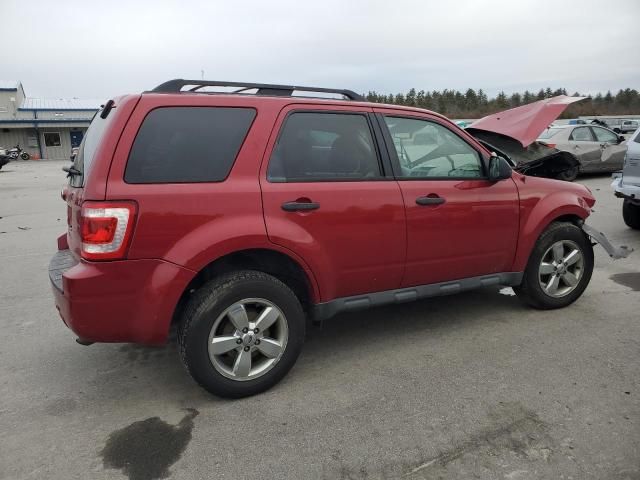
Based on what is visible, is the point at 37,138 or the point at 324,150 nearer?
the point at 324,150

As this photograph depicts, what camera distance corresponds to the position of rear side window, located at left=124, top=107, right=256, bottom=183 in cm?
287

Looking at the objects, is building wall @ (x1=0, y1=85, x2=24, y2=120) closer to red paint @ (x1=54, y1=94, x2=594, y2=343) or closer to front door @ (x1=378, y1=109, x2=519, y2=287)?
red paint @ (x1=54, y1=94, x2=594, y2=343)

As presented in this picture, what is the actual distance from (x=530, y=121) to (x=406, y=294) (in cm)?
227

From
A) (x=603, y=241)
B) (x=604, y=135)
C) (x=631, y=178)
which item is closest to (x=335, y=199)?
(x=603, y=241)

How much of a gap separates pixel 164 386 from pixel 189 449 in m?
0.78

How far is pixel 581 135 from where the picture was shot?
44.2ft

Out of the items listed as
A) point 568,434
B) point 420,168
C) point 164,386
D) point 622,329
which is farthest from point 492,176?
point 164,386

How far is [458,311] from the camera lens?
4.59 m

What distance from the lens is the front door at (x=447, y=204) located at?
12.0 feet

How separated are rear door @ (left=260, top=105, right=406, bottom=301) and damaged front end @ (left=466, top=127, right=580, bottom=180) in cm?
189

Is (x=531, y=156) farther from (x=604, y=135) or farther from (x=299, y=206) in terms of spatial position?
(x=604, y=135)

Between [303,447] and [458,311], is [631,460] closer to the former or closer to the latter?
[303,447]

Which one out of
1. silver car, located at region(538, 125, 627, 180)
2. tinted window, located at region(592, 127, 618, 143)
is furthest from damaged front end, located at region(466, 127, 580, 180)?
tinted window, located at region(592, 127, 618, 143)

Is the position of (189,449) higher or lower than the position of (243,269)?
lower
